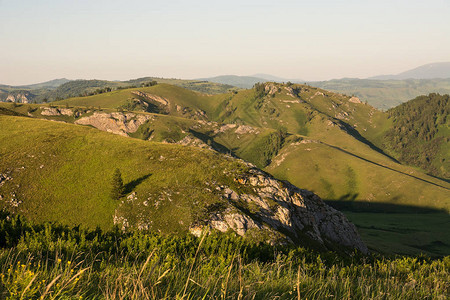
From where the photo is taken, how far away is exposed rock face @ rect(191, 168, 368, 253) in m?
60.1

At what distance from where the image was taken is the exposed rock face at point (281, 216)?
60.1 m

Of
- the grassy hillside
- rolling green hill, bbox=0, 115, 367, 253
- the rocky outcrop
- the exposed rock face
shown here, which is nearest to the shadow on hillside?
the grassy hillside

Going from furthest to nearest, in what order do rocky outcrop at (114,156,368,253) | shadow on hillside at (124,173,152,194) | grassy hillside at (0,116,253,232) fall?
shadow on hillside at (124,173,152,194) < grassy hillside at (0,116,253,232) < rocky outcrop at (114,156,368,253)

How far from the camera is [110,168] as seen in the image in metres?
76.3

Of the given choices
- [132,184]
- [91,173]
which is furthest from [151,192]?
[91,173]

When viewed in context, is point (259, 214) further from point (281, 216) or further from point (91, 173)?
point (91, 173)

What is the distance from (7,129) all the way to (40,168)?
3131 cm

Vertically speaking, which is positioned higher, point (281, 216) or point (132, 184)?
point (132, 184)

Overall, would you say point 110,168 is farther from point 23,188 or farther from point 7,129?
point 7,129

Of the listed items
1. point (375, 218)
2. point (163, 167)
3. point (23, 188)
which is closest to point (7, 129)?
point (23, 188)

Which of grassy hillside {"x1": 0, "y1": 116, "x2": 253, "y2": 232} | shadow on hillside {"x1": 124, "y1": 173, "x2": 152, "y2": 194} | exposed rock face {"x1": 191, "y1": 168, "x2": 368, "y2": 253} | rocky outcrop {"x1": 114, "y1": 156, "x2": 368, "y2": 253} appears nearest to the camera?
rocky outcrop {"x1": 114, "y1": 156, "x2": 368, "y2": 253}

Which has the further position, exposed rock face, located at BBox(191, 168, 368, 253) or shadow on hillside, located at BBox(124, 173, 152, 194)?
shadow on hillside, located at BBox(124, 173, 152, 194)

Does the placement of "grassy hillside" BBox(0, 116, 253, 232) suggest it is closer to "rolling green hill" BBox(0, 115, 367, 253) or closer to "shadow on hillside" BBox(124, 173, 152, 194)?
"shadow on hillside" BBox(124, 173, 152, 194)

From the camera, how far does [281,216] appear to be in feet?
227
